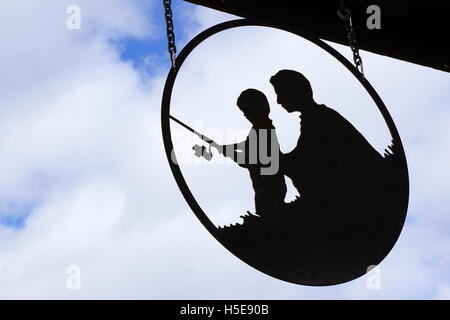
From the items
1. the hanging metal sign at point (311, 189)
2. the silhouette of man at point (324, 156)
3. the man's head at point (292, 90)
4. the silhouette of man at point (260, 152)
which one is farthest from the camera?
the man's head at point (292, 90)

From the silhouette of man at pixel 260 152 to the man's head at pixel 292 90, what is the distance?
0.34 ft

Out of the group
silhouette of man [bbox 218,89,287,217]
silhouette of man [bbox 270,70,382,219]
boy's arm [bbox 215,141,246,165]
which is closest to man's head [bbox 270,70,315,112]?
silhouette of man [bbox 270,70,382,219]

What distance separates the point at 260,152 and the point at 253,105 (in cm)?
20

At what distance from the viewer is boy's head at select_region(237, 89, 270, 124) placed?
2.87 m

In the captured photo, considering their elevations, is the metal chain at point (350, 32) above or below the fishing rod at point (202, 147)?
above

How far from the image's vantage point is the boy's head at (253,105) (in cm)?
287

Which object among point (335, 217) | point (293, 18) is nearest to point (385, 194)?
point (335, 217)

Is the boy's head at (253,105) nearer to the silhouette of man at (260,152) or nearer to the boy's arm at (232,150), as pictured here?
the silhouette of man at (260,152)

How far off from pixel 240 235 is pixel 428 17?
1671mm

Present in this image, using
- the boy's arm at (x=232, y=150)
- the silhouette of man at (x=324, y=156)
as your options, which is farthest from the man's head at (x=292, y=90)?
the boy's arm at (x=232, y=150)

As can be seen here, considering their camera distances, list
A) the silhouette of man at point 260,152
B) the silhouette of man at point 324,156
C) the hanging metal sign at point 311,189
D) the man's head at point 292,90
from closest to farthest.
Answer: the hanging metal sign at point 311,189 < the silhouette of man at point 260,152 < the silhouette of man at point 324,156 < the man's head at point 292,90

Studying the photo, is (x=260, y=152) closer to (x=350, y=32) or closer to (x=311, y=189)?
(x=311, y=189)

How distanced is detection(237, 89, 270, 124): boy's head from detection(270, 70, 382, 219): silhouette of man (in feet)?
0.38
